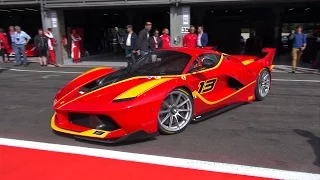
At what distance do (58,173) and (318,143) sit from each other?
3.11m

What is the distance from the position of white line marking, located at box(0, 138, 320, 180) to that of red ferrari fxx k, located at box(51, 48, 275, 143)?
0.70 feet

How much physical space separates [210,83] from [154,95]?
129 cm

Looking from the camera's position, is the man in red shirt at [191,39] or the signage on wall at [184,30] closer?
the man in red shirt at [191,39]

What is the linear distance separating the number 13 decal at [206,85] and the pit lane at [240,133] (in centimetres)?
49

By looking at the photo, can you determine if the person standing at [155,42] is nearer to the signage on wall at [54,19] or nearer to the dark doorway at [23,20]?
the signage on wall at [54,19]

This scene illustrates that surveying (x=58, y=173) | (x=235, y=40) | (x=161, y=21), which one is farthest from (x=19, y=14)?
(x=58, y=173)

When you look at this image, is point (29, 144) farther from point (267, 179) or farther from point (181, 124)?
point (267, 179)

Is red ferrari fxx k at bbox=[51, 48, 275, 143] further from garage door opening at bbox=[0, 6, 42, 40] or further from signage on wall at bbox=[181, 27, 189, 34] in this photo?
garage door opening at bbox=[0, 6, 42, 40]

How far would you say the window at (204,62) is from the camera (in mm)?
5139

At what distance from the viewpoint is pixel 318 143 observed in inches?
163

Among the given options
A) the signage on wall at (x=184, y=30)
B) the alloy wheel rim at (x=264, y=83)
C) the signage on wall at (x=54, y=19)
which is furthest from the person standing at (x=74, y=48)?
the alloy wheel rim at (x=264, y=83)

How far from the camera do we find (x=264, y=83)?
6.57 m

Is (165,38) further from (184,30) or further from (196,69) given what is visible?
(196,69)

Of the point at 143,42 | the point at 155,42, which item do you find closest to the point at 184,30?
the point at 155,42
